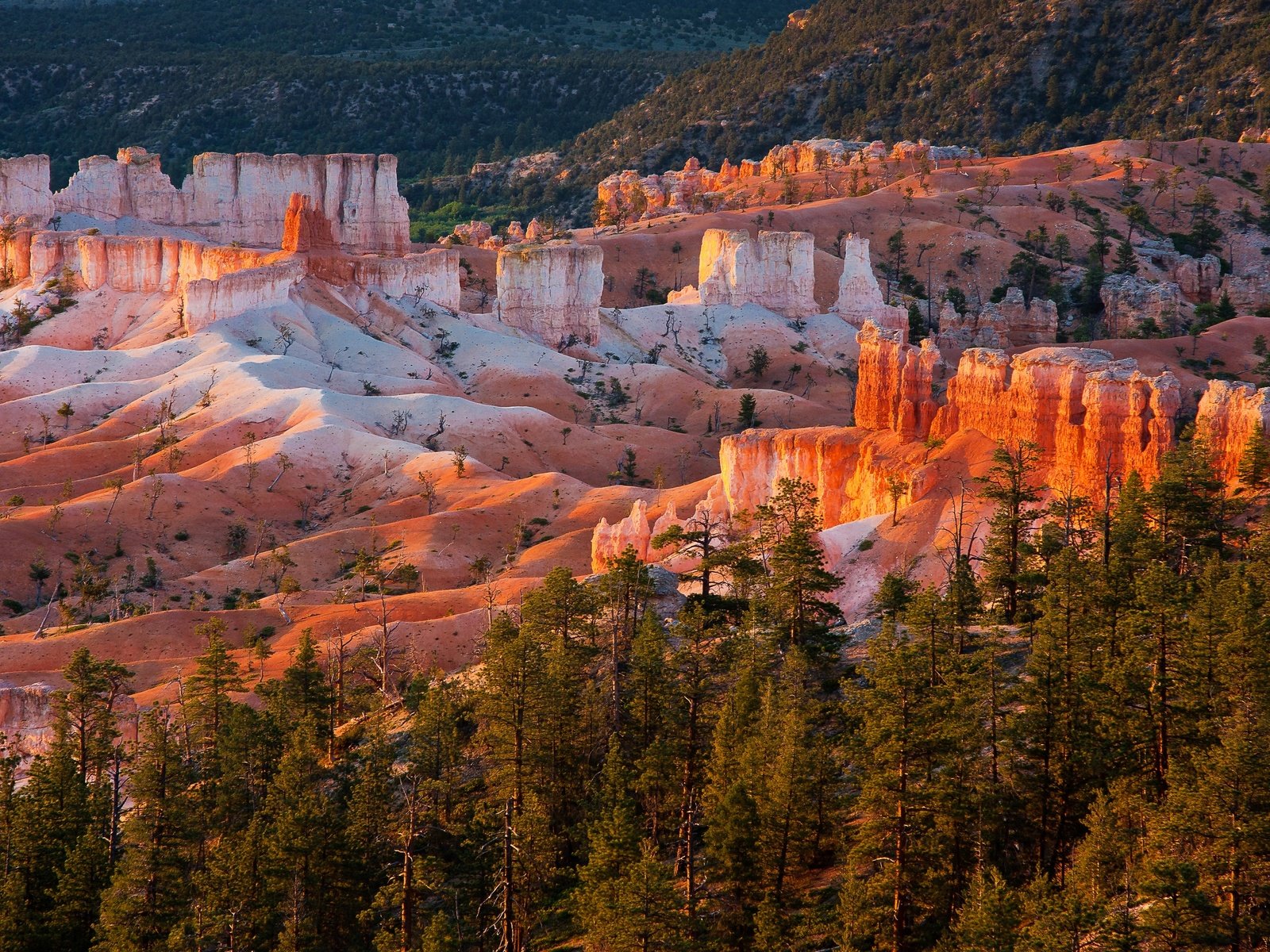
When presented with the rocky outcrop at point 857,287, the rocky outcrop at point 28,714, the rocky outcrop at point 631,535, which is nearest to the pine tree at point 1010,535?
the rocky outcrop at point 631,535

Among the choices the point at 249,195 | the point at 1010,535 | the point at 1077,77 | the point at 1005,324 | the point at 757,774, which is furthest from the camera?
the point at 1077,77

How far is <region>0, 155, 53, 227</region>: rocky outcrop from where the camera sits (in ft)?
477

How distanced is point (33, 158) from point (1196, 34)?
344ft

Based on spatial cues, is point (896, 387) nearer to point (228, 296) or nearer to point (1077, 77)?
point (228, 296)

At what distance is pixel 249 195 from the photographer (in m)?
149

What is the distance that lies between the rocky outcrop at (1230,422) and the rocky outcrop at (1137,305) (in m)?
81.3

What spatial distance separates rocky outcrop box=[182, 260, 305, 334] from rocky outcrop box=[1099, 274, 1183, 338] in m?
57.6

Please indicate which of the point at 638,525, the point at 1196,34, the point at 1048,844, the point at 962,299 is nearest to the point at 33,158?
the point at 962,299

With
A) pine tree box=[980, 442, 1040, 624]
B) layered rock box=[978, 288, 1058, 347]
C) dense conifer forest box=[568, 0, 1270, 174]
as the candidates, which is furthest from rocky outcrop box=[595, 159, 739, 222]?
pine tree box=[980, 442, 1040, 624]

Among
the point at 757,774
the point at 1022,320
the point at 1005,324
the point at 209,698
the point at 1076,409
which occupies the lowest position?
the point at 209,698

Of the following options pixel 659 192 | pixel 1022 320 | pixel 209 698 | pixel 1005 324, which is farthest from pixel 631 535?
pixel 659 192

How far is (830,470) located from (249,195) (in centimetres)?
8819

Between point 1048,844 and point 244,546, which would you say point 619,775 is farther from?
point 244,546

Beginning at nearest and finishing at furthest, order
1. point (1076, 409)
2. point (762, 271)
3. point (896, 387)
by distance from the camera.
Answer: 1. point (1076, 409)
2. point (896, 387)
3. point (762, 271)
